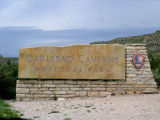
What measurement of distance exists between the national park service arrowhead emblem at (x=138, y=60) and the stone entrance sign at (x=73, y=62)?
1.59 ft

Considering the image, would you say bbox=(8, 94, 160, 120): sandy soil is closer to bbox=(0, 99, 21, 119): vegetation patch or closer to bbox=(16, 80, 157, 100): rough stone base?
bbox=(0, 99, 21, 119): vegetation patch

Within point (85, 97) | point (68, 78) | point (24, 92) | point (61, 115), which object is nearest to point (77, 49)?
point (68, 78)

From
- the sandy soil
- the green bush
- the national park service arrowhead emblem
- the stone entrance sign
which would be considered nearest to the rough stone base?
the stone entrance sign

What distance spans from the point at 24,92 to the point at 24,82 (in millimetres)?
425

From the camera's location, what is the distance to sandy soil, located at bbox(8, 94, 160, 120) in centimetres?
783

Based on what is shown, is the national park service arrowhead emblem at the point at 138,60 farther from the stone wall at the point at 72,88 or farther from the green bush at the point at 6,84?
the green bush at the point at 6,84

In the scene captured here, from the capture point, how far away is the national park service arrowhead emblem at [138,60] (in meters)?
11.6

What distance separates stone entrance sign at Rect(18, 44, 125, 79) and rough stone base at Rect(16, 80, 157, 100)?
255 millimetres

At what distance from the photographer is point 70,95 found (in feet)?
37.4

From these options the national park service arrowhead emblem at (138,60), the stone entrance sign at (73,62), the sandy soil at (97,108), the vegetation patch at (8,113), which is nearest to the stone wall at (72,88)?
the stone entrance sign at (73,62)

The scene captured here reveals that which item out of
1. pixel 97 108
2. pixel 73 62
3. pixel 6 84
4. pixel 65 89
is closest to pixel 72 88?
pixel 65 89

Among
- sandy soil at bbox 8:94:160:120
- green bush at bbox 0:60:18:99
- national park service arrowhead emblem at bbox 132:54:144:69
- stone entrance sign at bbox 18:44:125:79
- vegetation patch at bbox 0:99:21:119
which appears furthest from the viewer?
green bush at bbox 0:60:18:99

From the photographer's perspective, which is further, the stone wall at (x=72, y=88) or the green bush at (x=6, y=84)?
the green bush at (x=6, y=84)

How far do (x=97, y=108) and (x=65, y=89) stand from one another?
254 cm
